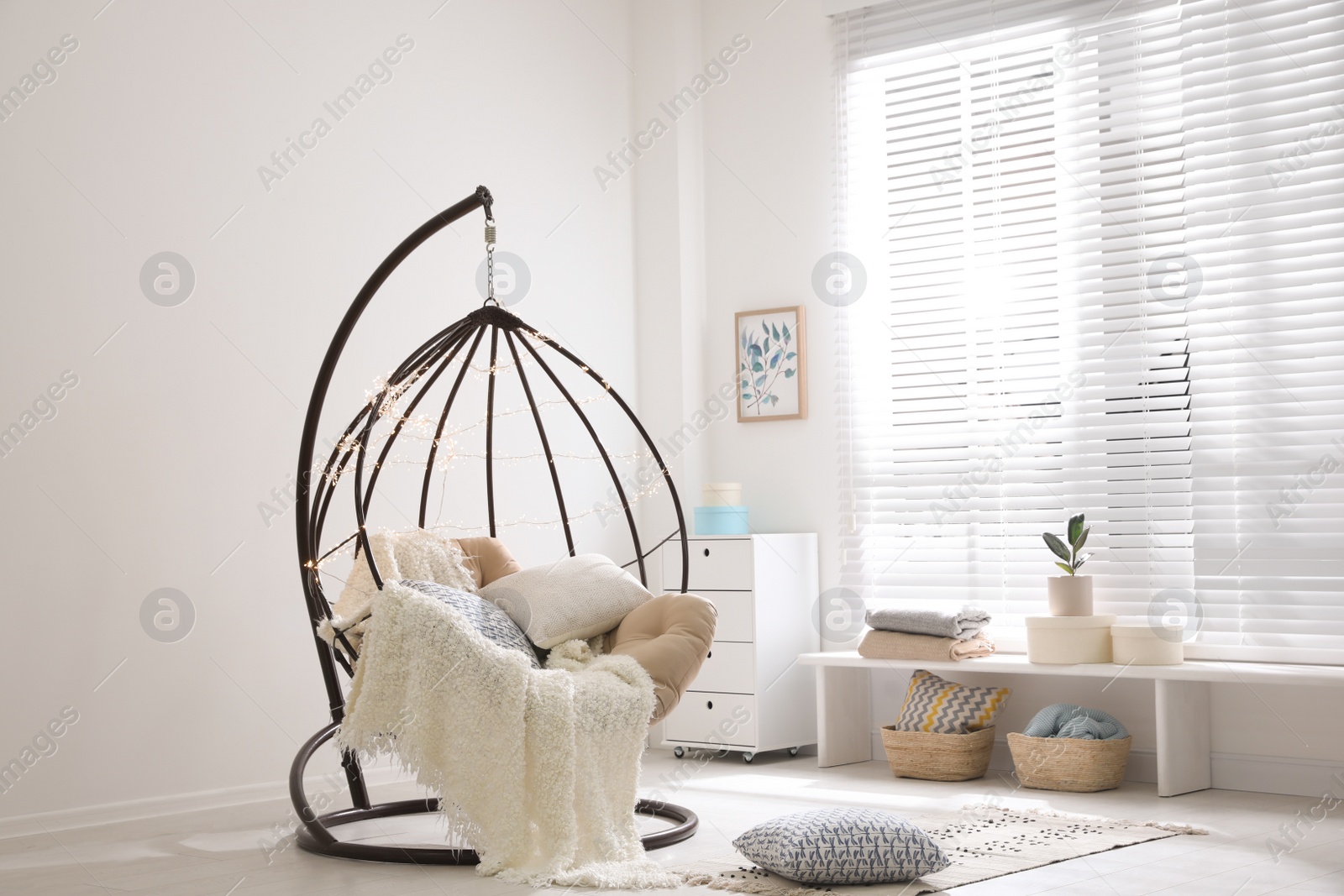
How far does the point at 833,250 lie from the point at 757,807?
217 centimetres

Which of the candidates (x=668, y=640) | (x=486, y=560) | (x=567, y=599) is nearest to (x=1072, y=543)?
(x=668, y=640)

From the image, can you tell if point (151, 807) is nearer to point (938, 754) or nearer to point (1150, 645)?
point (938, 754)

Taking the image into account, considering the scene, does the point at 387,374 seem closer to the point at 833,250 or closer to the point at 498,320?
the point at 498,320

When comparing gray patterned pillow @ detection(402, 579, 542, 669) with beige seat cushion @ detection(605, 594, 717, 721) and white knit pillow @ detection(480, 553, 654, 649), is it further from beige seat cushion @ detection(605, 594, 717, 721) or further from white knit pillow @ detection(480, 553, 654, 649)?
beige seat cushion @ detection(605, 594, 717, 721)

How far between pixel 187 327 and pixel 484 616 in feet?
4.36

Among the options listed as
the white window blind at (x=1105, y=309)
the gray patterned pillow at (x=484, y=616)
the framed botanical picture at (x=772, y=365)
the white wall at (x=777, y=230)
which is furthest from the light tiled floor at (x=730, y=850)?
the framed botanical picture at (x=772, y=365)

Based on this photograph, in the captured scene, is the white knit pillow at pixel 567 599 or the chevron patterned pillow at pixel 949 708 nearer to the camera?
the white knit pillow at pixel 567 599

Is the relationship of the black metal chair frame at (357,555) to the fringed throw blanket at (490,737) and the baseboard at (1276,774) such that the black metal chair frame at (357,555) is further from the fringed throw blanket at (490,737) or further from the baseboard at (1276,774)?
the baseboard at (1276,774)

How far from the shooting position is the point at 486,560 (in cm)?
→ 346

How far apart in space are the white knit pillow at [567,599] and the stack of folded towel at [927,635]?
1.21m

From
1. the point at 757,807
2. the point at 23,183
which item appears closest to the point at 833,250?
the point at 757,807

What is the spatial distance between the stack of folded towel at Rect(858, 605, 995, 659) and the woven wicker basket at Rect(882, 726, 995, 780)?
0.25 meters

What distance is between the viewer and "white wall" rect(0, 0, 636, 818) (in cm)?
322

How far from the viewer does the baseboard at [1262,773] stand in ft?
11.7
